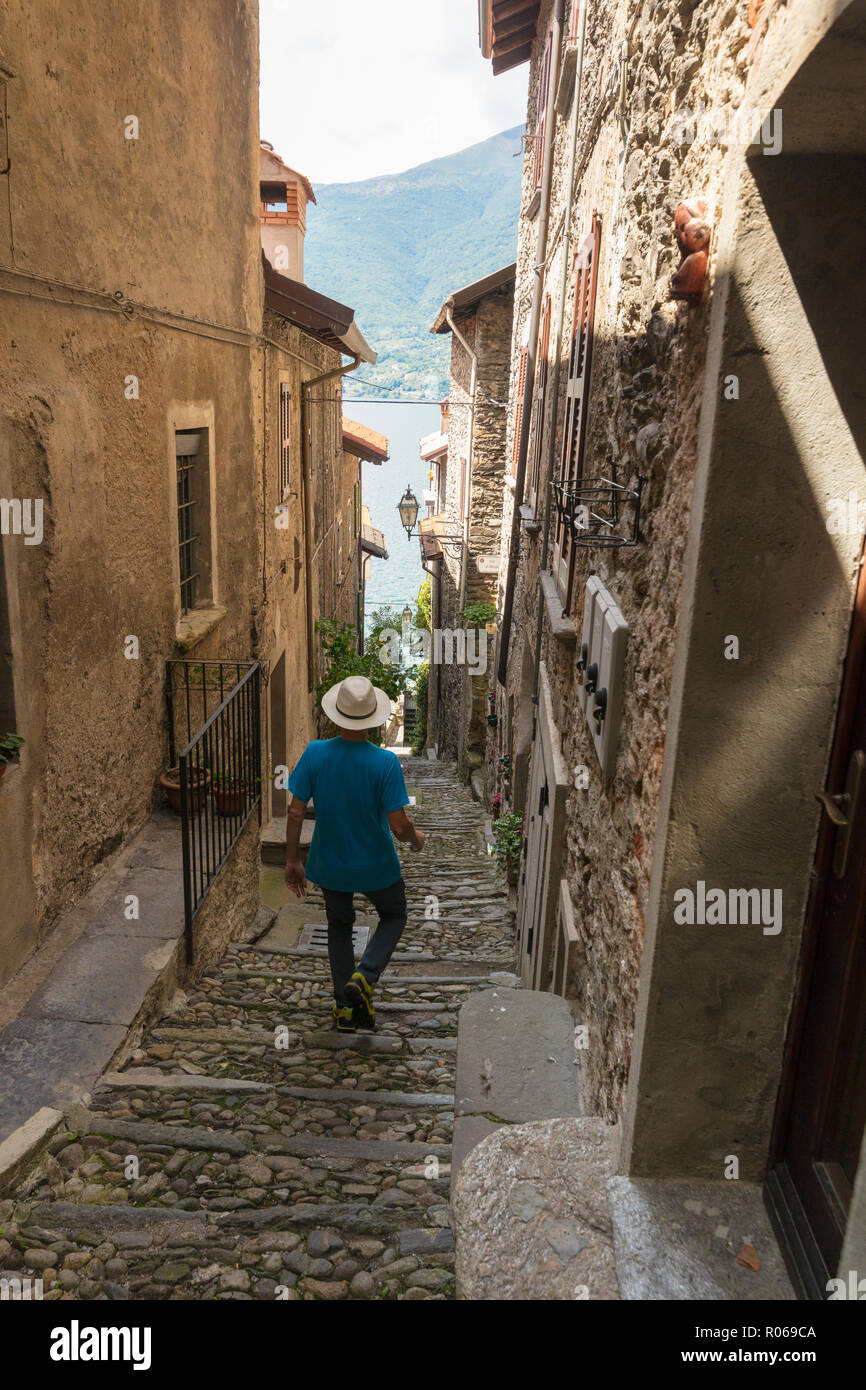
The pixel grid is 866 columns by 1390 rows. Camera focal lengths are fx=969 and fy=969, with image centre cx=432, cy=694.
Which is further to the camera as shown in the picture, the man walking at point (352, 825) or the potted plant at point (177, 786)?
the potted plant at point (177, 786)

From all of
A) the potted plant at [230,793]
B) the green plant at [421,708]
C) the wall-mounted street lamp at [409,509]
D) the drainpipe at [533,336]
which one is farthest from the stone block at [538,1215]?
the green plant at [421,708]

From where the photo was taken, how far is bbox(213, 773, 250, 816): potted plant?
591 centimetres

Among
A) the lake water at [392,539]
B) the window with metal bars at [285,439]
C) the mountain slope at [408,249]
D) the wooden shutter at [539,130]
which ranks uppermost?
the mountain slope at [408,249]

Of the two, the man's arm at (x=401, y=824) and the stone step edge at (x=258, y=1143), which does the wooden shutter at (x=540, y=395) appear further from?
the stone step edge at (x=258, y=1143)

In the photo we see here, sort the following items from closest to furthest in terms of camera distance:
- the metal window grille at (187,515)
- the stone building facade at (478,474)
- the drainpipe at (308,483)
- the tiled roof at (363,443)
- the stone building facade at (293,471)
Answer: the metal window grille at (187,515) → the stone building facade at (293,471) → the drainpipe at (308,483) → the stone building facade at (478,474) → the tiled roof at (363,443)

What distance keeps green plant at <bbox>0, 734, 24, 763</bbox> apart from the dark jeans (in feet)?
4.70

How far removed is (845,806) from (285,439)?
9020 millimetres

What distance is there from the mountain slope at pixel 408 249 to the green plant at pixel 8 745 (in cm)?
9683

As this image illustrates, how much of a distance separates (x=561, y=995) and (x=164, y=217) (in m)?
4.97

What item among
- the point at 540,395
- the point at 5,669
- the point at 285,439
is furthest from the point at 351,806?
the point at 285,439

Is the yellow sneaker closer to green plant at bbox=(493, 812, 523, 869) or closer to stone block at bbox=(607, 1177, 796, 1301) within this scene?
stone block at bbox=(607, 1177, 796, 1301)

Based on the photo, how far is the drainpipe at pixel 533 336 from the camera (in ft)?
23.4

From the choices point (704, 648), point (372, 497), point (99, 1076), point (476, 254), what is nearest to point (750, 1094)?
point (704, 648)

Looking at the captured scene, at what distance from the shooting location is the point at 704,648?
2.04 m
